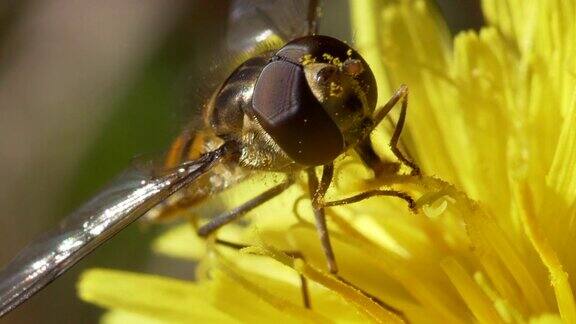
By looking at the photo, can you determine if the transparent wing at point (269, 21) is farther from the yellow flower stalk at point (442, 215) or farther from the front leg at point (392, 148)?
the front leg at point (392, 148)

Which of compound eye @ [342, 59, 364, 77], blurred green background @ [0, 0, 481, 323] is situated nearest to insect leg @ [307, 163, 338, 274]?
compound eye @ [342, 59, 364, 77]

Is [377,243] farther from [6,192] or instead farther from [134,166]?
[6,192]

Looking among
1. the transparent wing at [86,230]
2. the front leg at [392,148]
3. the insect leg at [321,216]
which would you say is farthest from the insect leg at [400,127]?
the transparent wing at [86,230]

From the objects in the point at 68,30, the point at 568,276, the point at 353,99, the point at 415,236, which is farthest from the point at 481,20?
the point at 68,30

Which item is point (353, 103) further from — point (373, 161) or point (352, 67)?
point (373, 161)

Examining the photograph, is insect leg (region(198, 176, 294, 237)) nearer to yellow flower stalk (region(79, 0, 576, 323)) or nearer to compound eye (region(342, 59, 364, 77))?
yellow flower stalk (region(79, 0, 576, 323))

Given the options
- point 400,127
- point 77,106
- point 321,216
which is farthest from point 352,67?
point 77,106
